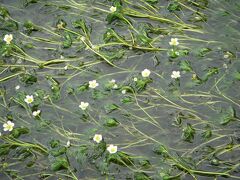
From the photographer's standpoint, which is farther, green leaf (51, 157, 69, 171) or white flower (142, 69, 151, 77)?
white flower (142, 69, 151, 77)

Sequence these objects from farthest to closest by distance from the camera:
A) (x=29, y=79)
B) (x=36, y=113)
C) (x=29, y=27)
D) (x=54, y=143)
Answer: (x=29, y=27)
(x=29, y=79)
(x=36, y=113)
(x=54, y=143)

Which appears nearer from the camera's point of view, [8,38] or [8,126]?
[8,126]

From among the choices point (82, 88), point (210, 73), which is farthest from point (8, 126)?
point (210, 73)

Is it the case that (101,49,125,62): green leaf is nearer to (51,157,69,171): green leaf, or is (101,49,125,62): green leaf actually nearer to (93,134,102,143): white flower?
(93,134,102,143): white flower

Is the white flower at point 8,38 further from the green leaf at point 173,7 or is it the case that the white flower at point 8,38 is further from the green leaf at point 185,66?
the green leaf at point 185,66

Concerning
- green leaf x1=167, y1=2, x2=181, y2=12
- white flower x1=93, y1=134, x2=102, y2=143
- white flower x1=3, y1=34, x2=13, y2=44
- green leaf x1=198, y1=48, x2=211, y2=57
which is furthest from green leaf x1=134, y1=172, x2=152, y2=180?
white flower x1=3, y1=34, x2=13, y2=44

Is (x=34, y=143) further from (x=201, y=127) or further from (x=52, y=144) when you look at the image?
(x=201, y=127)

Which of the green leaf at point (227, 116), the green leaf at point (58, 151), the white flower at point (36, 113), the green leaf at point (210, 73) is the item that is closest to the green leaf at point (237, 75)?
the green leaf at point (210, 73)

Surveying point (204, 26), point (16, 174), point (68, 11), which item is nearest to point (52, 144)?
point (16, 174)

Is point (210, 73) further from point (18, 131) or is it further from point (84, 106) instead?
point (18, 131)
